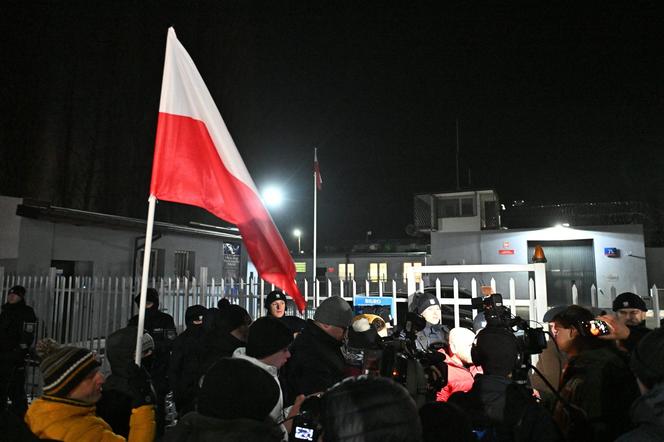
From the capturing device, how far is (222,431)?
165 centimetres

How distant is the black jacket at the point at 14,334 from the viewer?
6512mm

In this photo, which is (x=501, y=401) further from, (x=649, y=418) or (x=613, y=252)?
(x=613, y=252)

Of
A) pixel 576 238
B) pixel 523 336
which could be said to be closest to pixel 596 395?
pixel 523 336

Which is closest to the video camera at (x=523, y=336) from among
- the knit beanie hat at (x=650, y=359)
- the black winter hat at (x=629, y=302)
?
the knit beanie hat at (x=650, y=359)

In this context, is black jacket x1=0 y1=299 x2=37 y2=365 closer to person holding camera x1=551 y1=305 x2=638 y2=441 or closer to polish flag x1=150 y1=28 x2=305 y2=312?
polish flag x1=150 y1=28 x2=305 y2=312

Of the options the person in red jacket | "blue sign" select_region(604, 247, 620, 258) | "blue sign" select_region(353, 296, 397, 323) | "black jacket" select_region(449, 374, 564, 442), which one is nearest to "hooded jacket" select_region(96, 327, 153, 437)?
"black jacket" select_region(449, 374, 564, 442)

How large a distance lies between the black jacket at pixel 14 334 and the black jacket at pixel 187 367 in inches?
147

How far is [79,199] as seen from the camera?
641 inches

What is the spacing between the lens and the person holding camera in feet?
7.75

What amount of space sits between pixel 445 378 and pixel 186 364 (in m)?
2.50

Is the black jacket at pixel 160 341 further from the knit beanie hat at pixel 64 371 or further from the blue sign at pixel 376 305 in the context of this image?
the blue sign at pixel 376 305

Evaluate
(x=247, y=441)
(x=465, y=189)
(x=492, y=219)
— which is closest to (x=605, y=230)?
A: (x=492, y=219)

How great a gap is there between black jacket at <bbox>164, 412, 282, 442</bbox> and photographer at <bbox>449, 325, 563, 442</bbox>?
93 centimetres

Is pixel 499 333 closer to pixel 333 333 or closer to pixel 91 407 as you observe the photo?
pixel 333 333
